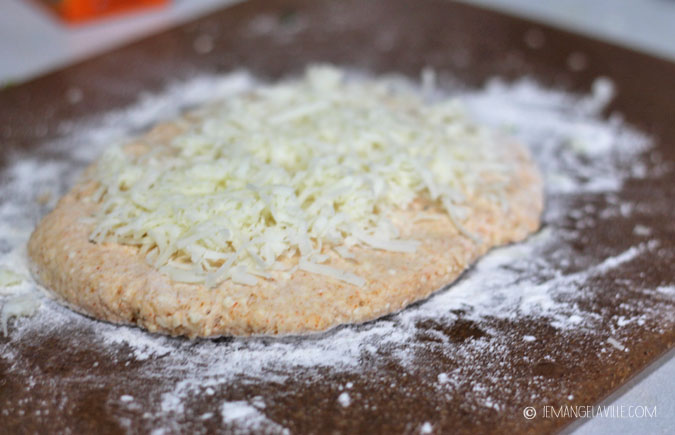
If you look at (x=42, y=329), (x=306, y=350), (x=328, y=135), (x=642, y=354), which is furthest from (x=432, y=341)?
(x=42, y=329)

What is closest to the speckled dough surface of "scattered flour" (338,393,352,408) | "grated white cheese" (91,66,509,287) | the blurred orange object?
"grated white cheese" (91,66,509,287)

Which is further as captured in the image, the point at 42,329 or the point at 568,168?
the point at 568,168

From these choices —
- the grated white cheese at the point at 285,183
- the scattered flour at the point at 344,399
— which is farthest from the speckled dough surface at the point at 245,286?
the scattered flour at the point at 344,399

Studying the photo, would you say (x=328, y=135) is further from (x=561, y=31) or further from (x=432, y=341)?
(x=561, y=31)

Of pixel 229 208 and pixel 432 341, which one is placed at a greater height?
pixel 229 208

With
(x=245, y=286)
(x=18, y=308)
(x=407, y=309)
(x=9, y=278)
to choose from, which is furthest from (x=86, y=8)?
(x=407, y=309)

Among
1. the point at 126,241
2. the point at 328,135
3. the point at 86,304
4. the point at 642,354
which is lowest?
the point at 642,354

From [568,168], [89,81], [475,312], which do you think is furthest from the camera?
[89,81]
